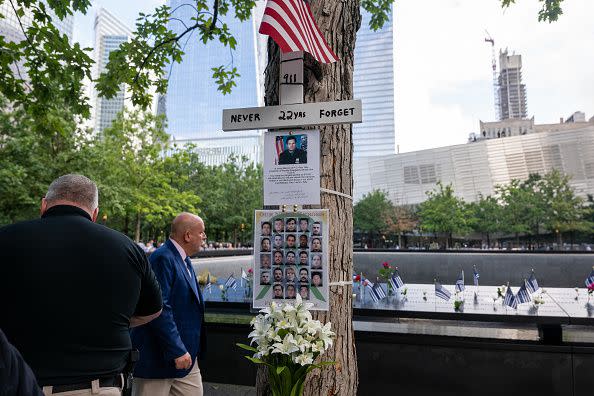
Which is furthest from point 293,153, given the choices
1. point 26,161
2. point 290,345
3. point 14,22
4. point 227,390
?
point 14,22

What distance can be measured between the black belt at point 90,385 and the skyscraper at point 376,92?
14803 centimetres

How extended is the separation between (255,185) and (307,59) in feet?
159

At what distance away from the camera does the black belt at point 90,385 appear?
2215 millimetres

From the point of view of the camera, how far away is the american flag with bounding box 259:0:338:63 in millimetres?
2967

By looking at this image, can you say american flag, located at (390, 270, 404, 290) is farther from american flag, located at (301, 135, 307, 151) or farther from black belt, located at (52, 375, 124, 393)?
black belt, located at (52, 375, 124, 393)

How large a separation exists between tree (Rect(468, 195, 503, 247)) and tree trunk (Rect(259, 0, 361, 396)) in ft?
208

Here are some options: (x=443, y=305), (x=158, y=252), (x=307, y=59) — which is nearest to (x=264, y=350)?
(x=158, y=252)

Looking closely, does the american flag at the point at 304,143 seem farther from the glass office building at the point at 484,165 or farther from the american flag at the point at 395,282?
the glass office building at the point at 484,165

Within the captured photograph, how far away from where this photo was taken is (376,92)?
5969 inches

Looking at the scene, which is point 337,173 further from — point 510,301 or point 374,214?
point 374,214

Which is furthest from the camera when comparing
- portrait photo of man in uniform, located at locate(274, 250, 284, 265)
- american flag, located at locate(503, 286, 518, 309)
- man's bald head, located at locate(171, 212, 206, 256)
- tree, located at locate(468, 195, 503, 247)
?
tree, located at locate(468, 195, 503, 247)

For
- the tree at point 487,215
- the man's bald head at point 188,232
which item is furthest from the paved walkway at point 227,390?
the tree at point 487,215

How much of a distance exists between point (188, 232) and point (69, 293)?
147cm

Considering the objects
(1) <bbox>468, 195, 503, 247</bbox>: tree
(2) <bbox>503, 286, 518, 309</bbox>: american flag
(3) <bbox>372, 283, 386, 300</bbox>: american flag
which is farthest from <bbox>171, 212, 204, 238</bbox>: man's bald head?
(1) <bbox>468, 195, 503, 247</bbox>: tree
